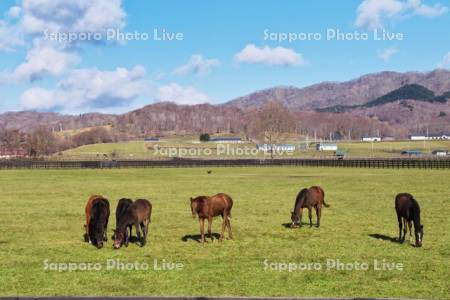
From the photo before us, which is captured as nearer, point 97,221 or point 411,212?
point 411,212

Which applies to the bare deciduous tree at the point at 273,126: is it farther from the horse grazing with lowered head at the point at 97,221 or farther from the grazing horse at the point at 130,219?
the grazing horse at the point at 130,219

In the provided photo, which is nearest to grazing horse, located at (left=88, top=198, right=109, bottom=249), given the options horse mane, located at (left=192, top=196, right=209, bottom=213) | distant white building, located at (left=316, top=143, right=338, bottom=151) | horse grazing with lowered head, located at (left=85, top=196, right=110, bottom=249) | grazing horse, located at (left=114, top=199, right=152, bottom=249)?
horse grazing with lowered head, located at (left=85, top=196, right=110, bottom=249)

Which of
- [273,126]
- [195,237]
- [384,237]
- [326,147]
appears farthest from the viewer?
[326,147]

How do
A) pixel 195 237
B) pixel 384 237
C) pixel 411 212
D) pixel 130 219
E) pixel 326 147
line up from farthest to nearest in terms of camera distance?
pixel 326 147 → pixel 195 237 → pixel 384 237 → pixel 411 212 → pixel 130 219

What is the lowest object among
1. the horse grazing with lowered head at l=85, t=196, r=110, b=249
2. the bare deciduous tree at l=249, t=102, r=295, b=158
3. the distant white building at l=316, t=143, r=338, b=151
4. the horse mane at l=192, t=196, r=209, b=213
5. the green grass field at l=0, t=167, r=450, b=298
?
the green grass field at l=0, t=167, r=450, b=298

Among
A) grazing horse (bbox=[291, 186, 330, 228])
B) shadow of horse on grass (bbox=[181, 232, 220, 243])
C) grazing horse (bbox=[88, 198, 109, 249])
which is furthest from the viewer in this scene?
grazing horse (bbox=[291, 186, 330, 228])

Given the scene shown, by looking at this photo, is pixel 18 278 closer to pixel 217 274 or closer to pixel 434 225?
pixel 217 274

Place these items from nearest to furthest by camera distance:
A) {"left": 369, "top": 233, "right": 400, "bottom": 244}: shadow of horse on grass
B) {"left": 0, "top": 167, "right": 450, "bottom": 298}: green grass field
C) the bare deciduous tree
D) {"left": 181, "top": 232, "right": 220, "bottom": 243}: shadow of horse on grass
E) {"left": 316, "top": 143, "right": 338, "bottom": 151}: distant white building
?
{"left": 0, "top": 167, "right": 450, "bottom": 298}: green grass field < {"left": 369, "top": 233, "right": 400, "bottom": 244}: shadow of horse on grass < {"left": 181, "top": 232, "right": 220, "bottom": 243}: shadow of horse on grass < the bare deciduous tree < {"left": 316, "top": 143, "right": 338, "bottom": 151}: distant white building

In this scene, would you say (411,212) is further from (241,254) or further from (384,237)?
(241,254)

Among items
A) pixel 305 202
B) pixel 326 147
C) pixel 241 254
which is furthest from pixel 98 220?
pixel 326 147

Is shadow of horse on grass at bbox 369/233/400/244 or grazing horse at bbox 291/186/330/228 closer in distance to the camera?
shadow of horse on grass at bbox 369/233/400/244

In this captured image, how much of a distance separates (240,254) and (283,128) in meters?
135

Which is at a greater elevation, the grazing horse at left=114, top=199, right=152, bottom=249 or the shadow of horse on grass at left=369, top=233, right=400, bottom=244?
the grazing horse at left=114, top=199, right=152, bottom=249

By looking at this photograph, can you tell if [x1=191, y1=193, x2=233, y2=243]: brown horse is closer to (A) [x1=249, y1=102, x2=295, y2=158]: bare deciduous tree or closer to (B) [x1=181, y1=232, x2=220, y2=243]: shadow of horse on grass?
(B) [x1=181, y1=232, x2=220, y2=243]: shadow of horse on grass
